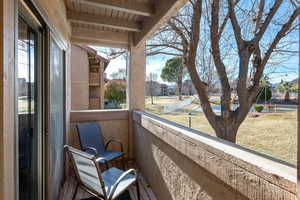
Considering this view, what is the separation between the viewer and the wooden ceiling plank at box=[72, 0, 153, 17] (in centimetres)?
220

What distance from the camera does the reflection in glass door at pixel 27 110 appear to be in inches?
45.8

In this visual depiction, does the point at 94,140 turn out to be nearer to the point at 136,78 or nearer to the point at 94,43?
the point at 136,78

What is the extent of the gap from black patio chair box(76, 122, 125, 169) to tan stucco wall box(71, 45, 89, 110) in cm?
371

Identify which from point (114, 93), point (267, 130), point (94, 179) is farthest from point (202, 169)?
point (114, 93)

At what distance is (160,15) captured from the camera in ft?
7.27

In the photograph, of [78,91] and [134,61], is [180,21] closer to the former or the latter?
[134,61]

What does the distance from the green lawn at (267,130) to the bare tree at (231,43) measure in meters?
0.30

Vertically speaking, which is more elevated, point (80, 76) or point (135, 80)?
point (80, 76)

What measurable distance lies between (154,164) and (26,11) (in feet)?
6.39

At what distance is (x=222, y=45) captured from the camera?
3922 millimetres

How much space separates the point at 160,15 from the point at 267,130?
2155 millimetres

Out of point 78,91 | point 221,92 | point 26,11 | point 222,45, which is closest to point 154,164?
point 26,11

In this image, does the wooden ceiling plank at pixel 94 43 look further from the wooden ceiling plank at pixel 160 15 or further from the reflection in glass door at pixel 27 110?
the reflection in glass door at pixel 27 110

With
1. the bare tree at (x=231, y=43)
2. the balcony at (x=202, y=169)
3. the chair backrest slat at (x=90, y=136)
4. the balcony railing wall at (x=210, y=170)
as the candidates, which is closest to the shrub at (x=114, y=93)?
the bare tree at (x=231, y=43)
